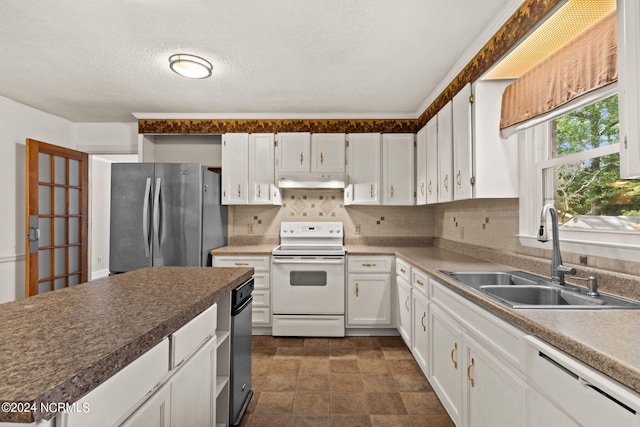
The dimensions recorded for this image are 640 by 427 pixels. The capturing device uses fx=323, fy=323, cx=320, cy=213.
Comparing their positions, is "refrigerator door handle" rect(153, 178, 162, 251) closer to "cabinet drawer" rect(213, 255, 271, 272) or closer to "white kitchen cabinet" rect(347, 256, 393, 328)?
"cabinet drawer" rect(213, 255, 271, 272)

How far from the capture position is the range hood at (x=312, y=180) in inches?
142

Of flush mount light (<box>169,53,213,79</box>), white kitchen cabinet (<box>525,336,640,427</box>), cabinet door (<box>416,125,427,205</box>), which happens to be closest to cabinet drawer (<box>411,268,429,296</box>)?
cabinet door (<box>416,125,427,205</box>)

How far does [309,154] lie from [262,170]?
22.3 inches

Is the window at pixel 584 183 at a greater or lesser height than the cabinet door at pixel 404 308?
greater

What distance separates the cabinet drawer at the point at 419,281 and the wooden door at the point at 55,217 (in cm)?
389

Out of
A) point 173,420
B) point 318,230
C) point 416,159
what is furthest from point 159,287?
point 416,159

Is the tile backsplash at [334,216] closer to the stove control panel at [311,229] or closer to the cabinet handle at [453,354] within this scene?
the stove control panel at [311,229]

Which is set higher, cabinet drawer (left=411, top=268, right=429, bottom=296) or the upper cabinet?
the upper cabinet

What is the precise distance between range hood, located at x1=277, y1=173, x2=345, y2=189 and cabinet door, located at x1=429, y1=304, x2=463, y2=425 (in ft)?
5.97

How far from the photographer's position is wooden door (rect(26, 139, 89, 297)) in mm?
3422

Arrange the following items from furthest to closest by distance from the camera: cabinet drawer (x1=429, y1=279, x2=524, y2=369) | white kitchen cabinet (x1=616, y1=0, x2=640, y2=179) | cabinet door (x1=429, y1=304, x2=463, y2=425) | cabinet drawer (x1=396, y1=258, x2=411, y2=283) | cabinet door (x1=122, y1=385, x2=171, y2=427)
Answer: cabinet drawer (x1=396, y1=258, x2=411, y2=283), cabinet door (x1=429, y1=304, x2=463, y2=425), cabinet drawer (x1=429, y1=279, x2=524, y2=369), white kitchen cabinet (x1=616, y1=0, x2=640, y2=179), cabinet door (x1=122, y1=385, x2=171, y2=427)

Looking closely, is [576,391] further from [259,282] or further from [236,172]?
[236,172]

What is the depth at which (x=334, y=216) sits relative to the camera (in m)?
3.99

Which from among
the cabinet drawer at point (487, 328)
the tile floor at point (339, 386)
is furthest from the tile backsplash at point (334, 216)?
the cabinet drawer at point (487, 328)
